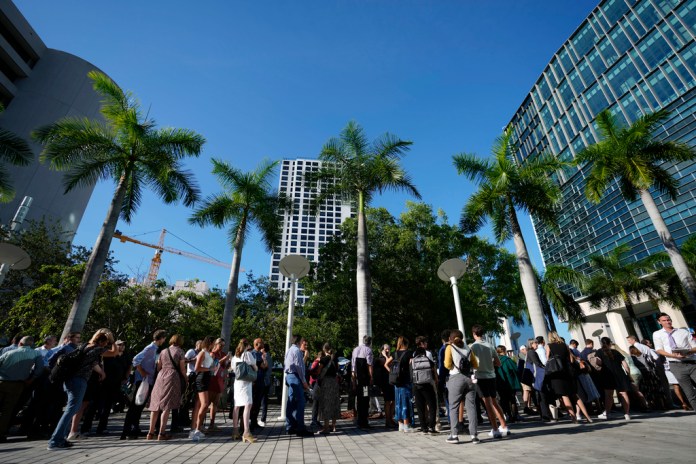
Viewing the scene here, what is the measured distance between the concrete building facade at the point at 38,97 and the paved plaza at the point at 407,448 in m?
40.7

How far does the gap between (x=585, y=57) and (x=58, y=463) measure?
2912 inches

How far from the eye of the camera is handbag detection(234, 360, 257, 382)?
19.3 ft

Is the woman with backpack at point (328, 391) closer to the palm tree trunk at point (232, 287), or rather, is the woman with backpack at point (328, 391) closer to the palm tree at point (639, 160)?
the palm tree trunk at point (232, 287)

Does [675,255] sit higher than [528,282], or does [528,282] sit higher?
[675,255]

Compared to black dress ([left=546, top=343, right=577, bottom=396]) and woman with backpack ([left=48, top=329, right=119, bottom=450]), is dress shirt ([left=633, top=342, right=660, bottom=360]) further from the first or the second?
woman with backpack ([left=48, top=329, right=119, bottom=450])

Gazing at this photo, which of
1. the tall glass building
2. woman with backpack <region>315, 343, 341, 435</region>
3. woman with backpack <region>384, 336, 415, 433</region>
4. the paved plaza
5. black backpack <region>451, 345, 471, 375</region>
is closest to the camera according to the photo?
the paved plaza

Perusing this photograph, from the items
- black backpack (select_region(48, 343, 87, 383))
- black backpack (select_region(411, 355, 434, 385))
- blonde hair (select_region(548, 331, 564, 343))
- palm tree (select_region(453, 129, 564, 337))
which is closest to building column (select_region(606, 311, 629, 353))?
palm tree (select_region(453, 129, 564, 337))

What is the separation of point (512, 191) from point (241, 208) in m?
12.6

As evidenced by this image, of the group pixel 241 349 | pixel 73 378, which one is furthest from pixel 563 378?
pixel 73 378

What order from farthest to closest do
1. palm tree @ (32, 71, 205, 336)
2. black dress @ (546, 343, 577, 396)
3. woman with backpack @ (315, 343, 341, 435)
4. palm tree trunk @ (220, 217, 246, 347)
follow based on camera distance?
palm tree trunk @ (220, 217, 246, 347) → palm tree @ (32, 71, 205, 336) → woman with backpack @ (315, 343, 341, 435) → black dress @ (546, 343, 577, 396)

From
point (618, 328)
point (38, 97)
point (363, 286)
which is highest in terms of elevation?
point (38, 97)

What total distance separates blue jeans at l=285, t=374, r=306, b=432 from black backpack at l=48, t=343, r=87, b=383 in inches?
136

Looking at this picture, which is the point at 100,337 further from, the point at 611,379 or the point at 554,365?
the point at 611,379

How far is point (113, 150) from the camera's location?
12.2m
